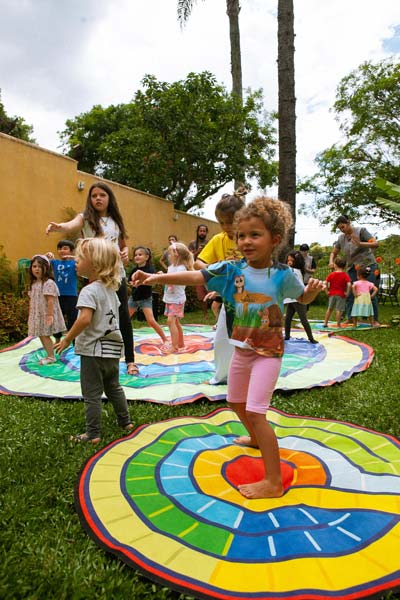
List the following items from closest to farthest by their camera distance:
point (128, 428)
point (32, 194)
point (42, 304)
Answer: point (128, 428) < point (42, 304) < point (32, 194)

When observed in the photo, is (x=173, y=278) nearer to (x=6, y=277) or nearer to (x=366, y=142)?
(x=6, y=277)

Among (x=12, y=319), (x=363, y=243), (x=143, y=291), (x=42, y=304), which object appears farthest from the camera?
(x=363, y=243)

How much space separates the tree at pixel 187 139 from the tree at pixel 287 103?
6547 millimetres

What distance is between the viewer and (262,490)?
195cm

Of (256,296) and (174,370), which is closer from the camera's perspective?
(256,296)

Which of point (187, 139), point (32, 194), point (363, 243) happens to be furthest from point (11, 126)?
point (363, 243)

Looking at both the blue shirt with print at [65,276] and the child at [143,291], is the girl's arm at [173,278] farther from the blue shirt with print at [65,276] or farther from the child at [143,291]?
the blue shirt with print at [65,276]

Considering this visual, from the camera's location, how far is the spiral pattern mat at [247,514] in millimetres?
1429

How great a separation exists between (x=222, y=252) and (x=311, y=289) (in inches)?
56.4

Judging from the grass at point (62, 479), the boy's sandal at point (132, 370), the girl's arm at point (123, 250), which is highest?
the girl's arm at point (123, 250)

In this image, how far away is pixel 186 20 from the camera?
11320 mm

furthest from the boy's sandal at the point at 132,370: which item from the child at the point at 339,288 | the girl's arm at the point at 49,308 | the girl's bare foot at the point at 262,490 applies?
the child at the point at 339,288

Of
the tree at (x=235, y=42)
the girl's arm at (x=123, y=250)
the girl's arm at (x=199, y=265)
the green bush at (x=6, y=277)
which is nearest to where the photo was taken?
the girl's arm at (x=199, y=265)

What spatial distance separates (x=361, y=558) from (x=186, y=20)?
1331 centimetres
